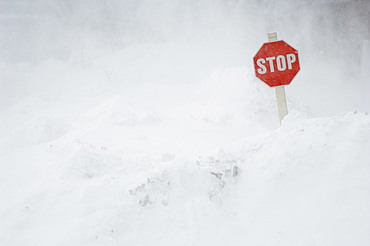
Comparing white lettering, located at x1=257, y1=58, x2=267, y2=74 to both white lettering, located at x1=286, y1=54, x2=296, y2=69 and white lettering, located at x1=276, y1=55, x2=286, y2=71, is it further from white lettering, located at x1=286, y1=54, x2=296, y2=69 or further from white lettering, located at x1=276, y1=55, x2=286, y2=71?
white lettering, located at x1=286, y1=54, x2=296, y2=69

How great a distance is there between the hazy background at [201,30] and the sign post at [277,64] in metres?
9.59

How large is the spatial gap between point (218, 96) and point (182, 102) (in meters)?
1.66

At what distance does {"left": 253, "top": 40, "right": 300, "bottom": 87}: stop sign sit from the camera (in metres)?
4.31

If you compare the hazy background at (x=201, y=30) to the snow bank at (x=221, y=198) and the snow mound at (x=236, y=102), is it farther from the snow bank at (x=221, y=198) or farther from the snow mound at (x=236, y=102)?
the snow bank at (x=221, y=198)

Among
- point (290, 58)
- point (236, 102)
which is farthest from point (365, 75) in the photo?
point (290, 58)

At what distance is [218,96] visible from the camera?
10.2 metres

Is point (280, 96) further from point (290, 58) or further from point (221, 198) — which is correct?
point (221, 198)

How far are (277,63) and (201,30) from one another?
12.6 meters

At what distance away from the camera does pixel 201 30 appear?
53.4 ft

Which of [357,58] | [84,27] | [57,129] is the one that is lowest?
[357,58]

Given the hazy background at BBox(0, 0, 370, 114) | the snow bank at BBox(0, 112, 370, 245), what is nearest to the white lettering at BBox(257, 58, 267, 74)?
the snow bank at BBox(0, 112, 370, 245)

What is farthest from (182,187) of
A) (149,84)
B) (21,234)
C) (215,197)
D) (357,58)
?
(357,58)

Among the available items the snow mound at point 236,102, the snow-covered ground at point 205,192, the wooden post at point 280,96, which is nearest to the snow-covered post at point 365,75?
the snow mound at point 236,102

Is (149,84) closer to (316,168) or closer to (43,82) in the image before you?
(43,82)
